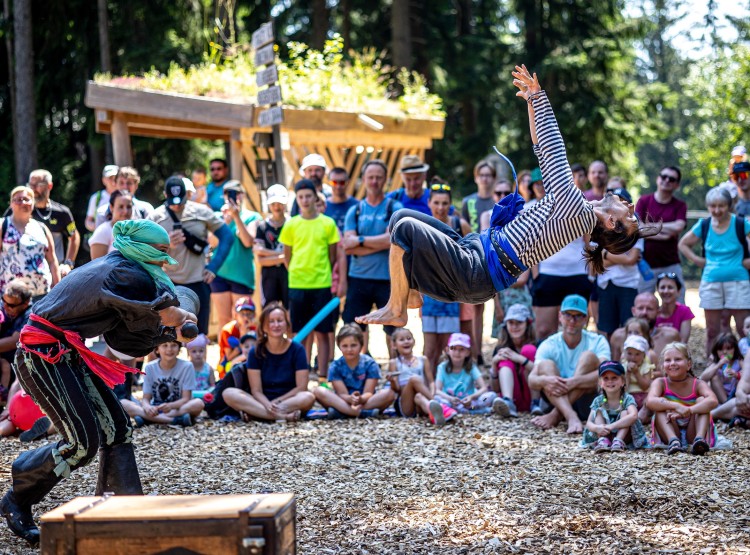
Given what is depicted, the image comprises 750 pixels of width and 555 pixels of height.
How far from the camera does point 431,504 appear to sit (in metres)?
5.36

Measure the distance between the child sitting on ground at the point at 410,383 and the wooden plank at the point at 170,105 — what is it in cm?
444

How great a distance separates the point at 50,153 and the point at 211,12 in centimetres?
425

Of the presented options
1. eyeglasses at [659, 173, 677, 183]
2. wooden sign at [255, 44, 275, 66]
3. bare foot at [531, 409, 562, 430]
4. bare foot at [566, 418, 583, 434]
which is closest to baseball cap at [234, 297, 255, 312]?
wooden sign at [255, 44, 275, 66]

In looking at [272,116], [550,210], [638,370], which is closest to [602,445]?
[638,370]

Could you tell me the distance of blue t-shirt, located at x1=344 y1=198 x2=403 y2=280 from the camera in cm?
836

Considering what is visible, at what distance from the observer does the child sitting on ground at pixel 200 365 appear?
318 inches

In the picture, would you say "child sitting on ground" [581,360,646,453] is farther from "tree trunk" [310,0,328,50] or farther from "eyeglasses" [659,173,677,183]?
"tree trunk" [310,0,328,50]

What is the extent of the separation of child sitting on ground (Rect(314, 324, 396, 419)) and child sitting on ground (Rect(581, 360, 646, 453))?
5.70 feet

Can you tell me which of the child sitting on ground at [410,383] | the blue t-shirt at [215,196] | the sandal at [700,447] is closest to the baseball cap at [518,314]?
the child sitting on ground at [410,383]

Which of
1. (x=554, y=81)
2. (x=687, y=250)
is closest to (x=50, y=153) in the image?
(x=554, y=81)

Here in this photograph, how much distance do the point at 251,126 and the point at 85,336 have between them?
6.93 m

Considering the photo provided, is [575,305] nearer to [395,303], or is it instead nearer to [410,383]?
[410,383]

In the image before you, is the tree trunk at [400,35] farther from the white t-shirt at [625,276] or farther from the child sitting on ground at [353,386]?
the child sitting on ground at [353,386]

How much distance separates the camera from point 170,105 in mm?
11375
